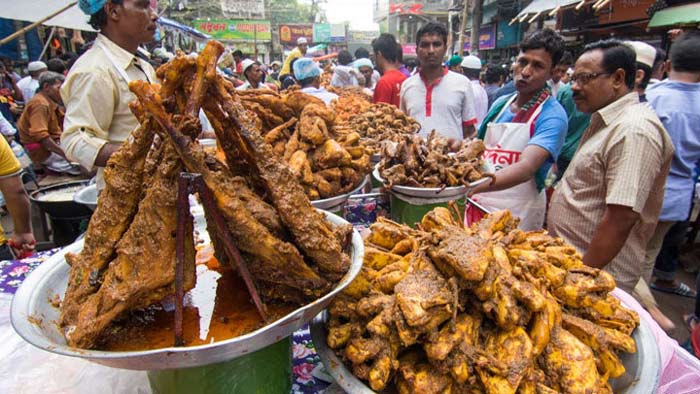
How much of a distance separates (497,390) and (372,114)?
465 cm

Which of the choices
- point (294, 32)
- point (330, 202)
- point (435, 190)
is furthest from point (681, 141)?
point (294, 32)

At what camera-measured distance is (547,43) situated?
3.29 meters

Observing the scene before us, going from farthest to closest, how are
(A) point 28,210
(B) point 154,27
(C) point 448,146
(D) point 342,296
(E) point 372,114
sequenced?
(E) point 372,114 < (A) point 28,210 < (C) point 448,146 < (B) point 154,27 < (D) point 342,296

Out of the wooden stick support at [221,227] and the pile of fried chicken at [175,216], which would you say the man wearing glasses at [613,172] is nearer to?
the pile of fried chicken at [175,216]

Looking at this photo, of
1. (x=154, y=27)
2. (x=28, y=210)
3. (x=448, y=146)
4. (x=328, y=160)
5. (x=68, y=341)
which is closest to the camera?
(x=68, y=341)

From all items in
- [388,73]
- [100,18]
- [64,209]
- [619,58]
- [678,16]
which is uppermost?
[678,16]

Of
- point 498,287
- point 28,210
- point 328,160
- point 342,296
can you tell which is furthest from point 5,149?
point 498,287

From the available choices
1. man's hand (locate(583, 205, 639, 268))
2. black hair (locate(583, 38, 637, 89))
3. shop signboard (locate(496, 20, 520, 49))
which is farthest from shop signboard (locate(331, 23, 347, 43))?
man's hand (locate(583, 205, 639, 268))

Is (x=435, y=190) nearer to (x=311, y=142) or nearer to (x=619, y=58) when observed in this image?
(x=311, y=142)

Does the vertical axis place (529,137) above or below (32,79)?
below

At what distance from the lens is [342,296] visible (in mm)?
1453

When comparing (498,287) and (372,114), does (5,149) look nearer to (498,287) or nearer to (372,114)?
(372,114)

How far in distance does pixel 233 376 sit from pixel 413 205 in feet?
6.05

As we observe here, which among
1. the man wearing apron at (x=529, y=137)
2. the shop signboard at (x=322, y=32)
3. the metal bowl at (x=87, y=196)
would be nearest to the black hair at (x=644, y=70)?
the man wearing apron at (x=529, y=137)
